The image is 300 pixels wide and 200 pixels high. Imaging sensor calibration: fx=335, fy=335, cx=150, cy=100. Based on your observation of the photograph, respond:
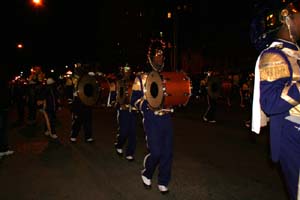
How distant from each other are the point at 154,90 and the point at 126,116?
240 centimetres

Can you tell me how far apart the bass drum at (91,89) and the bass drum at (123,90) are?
125cm

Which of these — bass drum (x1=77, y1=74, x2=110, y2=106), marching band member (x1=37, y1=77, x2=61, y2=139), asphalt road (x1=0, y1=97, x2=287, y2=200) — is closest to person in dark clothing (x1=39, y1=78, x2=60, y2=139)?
marching band member (x1=37, y1=77, x2=61, y2=139)

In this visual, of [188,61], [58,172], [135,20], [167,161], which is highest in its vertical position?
[135,20]

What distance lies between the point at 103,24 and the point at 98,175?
5564 centimetres

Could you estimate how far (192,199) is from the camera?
16.4ft

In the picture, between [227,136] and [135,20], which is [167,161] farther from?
[135,20]

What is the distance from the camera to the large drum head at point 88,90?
9156 millimetres

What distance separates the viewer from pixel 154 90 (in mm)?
5363

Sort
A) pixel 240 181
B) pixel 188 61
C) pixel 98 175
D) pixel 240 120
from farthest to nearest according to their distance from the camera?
pixel 188 61 → pixel 240 120 → pixel 98 175 → pixel 240 181

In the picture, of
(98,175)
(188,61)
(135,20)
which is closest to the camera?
(98,175)

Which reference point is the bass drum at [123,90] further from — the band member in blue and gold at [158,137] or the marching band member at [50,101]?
the marching band member at [50,101]

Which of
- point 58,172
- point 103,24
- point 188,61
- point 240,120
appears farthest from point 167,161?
point 103,24

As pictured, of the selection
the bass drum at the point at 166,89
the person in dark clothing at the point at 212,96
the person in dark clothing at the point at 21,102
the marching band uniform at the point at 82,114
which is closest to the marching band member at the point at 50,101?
the marching band uniform at the point at 82,114

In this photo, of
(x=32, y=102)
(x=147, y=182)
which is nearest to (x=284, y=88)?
(x=147, y=182)
